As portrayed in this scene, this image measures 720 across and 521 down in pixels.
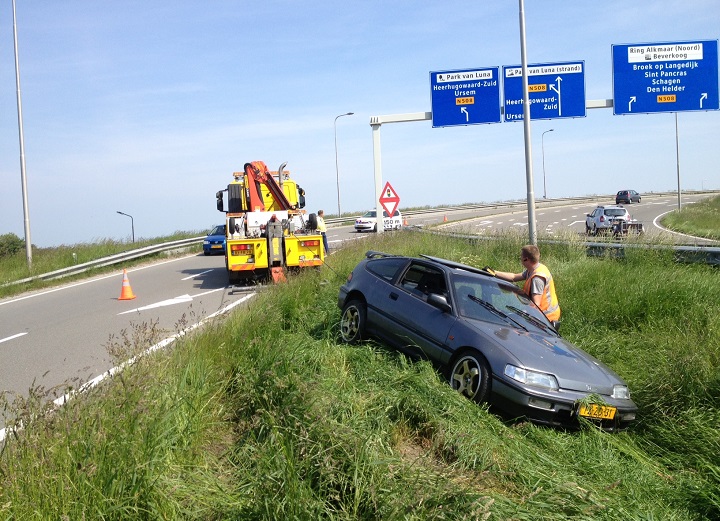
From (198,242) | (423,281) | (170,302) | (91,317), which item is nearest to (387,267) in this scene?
A: (423,281)

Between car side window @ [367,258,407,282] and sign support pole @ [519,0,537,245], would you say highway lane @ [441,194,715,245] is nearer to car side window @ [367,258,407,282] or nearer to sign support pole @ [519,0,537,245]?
sign support pole @ [519,0,537,245]

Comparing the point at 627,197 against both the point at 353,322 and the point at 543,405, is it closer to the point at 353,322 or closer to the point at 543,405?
the point at 353,322

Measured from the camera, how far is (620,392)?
6969mm

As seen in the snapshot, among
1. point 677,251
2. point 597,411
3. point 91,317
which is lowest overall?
point 597,411

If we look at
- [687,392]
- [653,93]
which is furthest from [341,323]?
[653,93]

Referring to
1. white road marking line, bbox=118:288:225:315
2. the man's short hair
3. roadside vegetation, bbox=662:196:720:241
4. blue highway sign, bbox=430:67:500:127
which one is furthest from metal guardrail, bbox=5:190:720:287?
roadside vegetation, bbox=662:196:720:241

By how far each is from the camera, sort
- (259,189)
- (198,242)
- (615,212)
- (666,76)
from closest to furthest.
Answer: (666,76) < (259,189) < (198,242) < (615,212)

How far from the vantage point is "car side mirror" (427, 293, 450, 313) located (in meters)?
7.83

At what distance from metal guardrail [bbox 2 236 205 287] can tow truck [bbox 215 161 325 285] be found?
5.77 metres

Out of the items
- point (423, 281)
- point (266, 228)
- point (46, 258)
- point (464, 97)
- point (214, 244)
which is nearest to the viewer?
point (423, 281)

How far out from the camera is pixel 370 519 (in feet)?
13.0

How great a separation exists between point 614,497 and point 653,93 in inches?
686

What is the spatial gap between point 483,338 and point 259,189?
14.5 meters

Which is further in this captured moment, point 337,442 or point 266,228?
point 266,228
